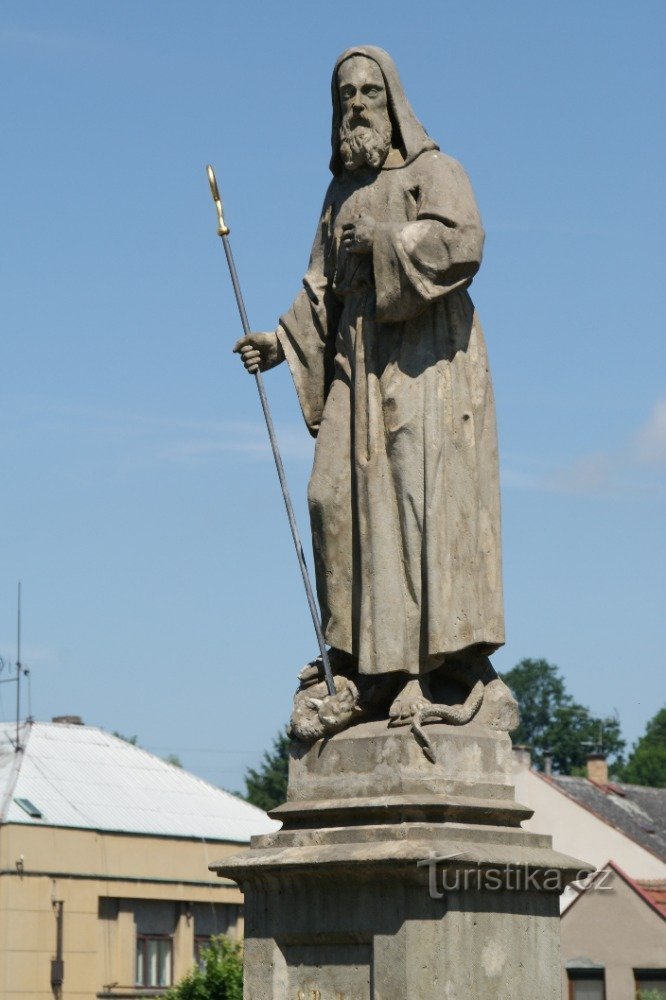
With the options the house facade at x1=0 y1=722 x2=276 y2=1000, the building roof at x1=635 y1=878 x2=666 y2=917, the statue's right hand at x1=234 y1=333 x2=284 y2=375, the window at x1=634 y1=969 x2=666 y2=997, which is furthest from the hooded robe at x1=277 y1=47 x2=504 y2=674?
the house facade at x1=0 y1=722 x2=276 y2=1000

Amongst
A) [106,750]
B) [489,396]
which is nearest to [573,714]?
[106,750]

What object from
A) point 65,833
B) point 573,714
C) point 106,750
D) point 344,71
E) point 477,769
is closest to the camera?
point 477,769

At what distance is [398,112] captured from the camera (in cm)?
1080

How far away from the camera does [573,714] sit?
362ft

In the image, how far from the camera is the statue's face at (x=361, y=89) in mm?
10750

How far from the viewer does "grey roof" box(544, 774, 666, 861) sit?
48.6 m

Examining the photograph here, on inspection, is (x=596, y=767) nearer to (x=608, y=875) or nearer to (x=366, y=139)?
(x=608, y=875)

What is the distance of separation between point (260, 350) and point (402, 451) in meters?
1.32

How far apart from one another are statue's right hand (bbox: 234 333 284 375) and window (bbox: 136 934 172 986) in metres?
34.6

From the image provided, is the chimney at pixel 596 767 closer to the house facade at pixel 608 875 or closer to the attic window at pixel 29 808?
the house facade at pixel 608 875

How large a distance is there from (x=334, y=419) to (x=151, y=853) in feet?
117

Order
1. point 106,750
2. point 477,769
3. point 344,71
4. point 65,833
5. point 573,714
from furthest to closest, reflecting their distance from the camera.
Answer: point 573,714 < point 106,750 < point 65,833 < point 344,71 < point 477,769

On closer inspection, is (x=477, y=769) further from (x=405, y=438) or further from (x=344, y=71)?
(x=344, y=71)


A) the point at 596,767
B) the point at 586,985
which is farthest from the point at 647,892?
the point at 596,767
